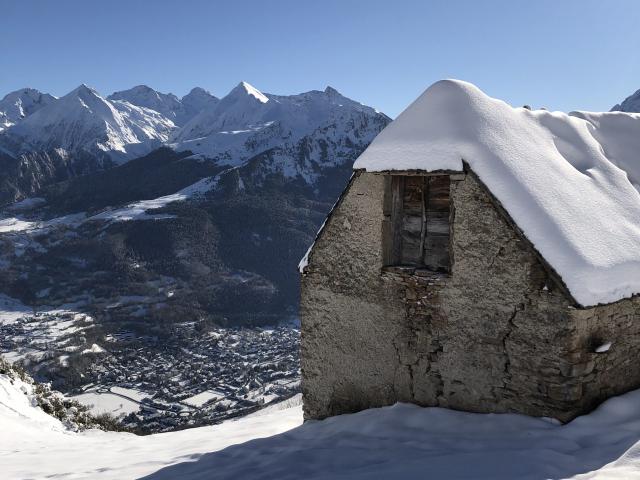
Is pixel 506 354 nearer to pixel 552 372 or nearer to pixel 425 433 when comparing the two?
pixel 552 372

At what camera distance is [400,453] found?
17.5 feet

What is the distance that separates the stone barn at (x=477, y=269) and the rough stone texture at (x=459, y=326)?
0.02 meters

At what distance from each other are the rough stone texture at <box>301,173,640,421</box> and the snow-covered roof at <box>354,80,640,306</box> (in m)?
0.22

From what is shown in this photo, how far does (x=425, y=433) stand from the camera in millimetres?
5875

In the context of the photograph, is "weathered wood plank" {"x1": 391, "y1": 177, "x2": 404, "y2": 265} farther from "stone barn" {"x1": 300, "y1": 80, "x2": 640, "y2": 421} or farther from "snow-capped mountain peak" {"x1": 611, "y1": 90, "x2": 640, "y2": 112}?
"snow-capped mountain peak" {"x1": 611, "y1": 90, "x2": 640, "y2": 112}

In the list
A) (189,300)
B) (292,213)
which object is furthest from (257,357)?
(292,213)

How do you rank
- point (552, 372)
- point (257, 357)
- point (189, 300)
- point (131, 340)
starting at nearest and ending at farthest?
1. point (552, 372)
2. point (257, 357)
3. point (131, 340)
4. point (189, 300)

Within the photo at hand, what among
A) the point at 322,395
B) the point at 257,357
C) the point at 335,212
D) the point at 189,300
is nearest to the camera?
the point at 335,212

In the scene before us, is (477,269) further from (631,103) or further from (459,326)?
(631,103)

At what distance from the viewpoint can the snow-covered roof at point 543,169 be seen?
5.45m

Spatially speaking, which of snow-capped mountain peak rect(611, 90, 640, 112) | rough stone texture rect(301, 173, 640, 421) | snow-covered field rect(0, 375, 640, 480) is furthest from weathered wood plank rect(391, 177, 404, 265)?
snow-capped mountain peak rect(611, 90, 640, 112)

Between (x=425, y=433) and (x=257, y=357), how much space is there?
2852 inches

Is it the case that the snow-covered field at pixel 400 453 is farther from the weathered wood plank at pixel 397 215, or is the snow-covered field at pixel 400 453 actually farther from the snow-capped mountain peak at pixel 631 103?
the snow-capped mountain peak at pixel 631 103

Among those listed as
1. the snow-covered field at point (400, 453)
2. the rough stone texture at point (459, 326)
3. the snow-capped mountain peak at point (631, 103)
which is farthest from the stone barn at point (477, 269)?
the snow-capped mountain peak at point (631, 103)
